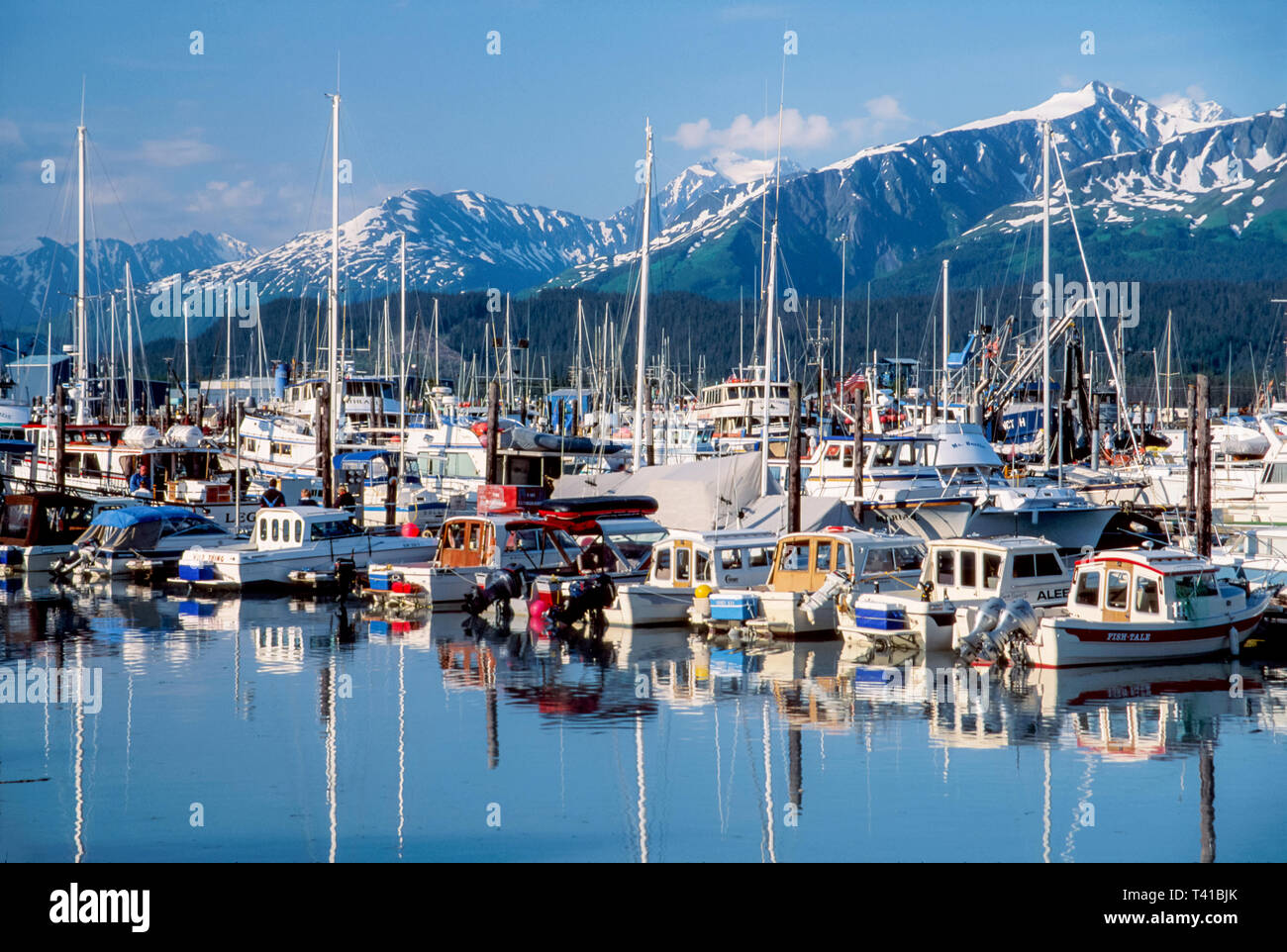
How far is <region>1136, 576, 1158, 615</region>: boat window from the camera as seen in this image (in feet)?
84.8

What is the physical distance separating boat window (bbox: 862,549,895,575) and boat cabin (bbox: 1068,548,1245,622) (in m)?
4.94

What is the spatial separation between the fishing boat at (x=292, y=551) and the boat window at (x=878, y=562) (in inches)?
Result: 581

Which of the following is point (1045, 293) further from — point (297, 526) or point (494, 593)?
point (297, 526)

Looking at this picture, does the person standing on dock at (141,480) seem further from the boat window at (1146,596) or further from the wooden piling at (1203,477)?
the boat window at (1146,596)

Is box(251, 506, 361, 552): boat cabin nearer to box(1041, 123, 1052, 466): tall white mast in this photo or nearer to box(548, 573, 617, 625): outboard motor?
box(548, 573, 617, 625): outboard motor

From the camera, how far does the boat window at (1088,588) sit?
26203mm

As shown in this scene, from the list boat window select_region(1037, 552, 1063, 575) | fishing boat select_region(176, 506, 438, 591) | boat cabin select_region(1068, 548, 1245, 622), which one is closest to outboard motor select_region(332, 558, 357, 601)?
fishing boat select_region(176, 506, 438, 591)

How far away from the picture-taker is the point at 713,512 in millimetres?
39844

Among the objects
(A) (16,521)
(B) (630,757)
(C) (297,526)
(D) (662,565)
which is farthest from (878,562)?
(A) (16,521)

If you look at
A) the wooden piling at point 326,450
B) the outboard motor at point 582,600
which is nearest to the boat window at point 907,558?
the outboard motor at point 582,600
